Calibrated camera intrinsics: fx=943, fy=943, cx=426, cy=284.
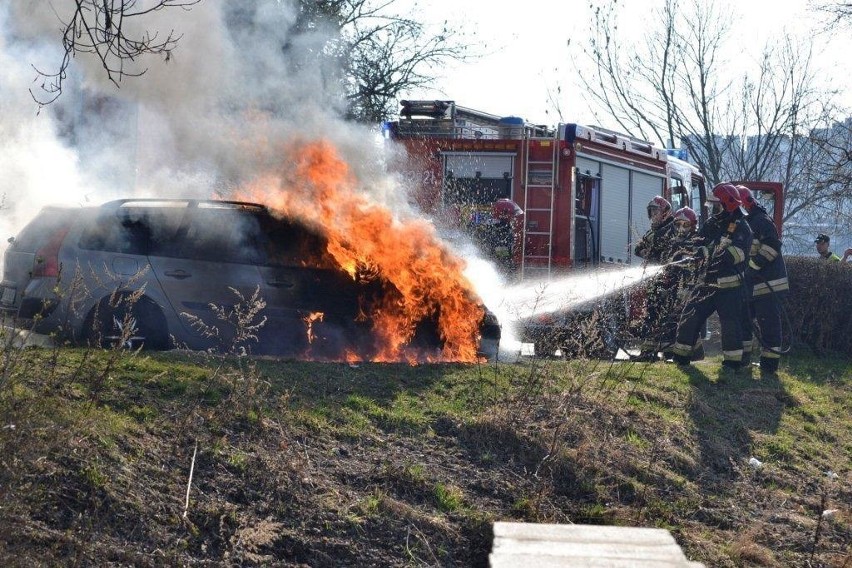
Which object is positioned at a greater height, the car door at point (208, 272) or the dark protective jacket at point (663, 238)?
the dark protective jacket at point (663, 238)

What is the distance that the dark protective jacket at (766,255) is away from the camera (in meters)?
10.5

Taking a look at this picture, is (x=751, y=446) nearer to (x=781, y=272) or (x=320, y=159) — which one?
(x=781, y=272)

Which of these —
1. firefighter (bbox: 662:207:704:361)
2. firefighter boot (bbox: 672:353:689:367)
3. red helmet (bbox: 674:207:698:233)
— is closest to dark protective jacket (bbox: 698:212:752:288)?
firefighter (bbox: 662:207:704:361)

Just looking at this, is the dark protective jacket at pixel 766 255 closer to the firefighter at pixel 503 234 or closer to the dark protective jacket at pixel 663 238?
the dark protective jacket at pixel 663 238

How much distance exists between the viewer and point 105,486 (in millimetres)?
4344

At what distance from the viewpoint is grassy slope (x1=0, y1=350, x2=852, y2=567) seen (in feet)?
14.0

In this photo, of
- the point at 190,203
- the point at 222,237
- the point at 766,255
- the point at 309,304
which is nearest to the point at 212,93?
the point at 190,203

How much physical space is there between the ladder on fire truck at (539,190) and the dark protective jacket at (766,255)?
279 centimetres

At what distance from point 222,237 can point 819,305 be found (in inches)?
339

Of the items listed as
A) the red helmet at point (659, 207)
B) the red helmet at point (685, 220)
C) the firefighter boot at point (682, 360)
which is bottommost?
the firefighter boot at point (682, 360)

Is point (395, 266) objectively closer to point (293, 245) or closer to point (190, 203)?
point (293, 245)

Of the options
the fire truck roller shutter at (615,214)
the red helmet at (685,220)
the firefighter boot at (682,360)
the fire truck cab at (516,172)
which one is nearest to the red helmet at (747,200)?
the red helmet at (685,220)

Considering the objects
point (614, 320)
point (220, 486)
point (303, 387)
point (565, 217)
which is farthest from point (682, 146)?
point (220, 486)

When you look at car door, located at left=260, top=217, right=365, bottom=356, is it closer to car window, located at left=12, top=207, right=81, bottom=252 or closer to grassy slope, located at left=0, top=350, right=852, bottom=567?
grassy slope, located at left=0, top=350, right=852, bottom=567
